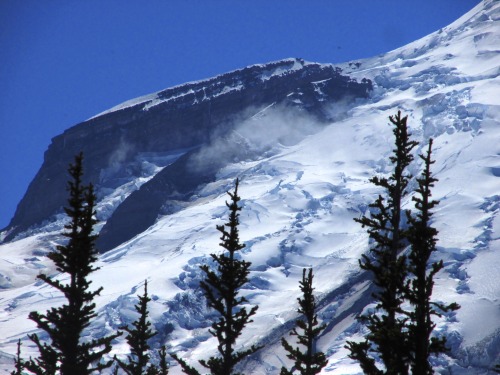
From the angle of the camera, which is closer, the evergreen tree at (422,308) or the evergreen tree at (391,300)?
the evergreen tree at (422,308)

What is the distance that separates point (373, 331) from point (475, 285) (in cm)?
18213

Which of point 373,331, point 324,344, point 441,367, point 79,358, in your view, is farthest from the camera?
point 324,344

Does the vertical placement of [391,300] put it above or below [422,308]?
above

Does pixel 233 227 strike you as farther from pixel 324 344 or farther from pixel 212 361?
pixel 324 344

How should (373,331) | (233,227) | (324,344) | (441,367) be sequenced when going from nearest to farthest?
(373,331), (233,227), (441,367), (324,344)

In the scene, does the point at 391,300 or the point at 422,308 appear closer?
the point at 422,308

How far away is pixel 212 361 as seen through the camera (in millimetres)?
26531

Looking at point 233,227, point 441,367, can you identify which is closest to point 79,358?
point 233,227

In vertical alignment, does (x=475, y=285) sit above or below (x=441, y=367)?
above

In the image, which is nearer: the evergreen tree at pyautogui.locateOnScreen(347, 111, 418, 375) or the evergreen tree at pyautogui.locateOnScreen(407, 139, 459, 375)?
the evergreen tree at pyautogui.locateOnScreen(407, 139, 459, 375)

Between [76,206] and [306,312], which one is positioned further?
[306,312]

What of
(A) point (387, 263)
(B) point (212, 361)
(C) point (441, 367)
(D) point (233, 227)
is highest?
(D) point (233, 227)

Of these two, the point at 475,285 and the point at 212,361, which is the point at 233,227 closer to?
the point at 212,361

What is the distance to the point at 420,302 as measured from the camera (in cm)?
1959
